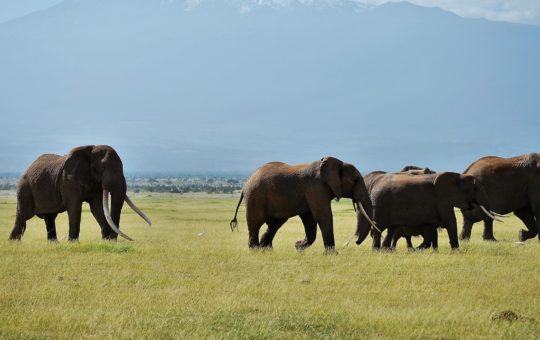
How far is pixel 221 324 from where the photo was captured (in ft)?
41.7

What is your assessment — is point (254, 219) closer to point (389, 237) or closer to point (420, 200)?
point (389, 237)

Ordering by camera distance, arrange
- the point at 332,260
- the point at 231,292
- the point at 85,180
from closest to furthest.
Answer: the point at 231,292
the point at 332,260
the point at 85,180

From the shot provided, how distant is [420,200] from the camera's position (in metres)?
23.3

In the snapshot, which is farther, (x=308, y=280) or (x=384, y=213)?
(x=384, y=213)

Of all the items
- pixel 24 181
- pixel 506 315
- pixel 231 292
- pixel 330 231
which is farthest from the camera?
pixel 24 181

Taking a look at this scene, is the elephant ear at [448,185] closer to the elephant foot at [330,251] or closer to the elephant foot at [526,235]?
the elephant foot at [330,251]

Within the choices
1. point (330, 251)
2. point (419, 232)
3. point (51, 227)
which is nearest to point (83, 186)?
point (51, 227)

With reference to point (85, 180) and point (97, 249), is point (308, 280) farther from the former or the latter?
point (85, 180)

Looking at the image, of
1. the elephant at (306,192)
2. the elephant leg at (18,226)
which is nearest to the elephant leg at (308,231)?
the elephant at (306,192)

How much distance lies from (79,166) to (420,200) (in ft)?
28.0

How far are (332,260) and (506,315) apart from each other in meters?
7.07

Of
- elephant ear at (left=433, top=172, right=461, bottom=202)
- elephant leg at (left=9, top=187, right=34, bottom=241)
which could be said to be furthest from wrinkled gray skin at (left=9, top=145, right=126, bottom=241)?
elephant ear at (left=433, top=172, right=461, bottom=202)

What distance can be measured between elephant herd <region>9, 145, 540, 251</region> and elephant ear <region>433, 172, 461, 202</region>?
0.02m

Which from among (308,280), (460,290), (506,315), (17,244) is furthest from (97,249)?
(506,315)
